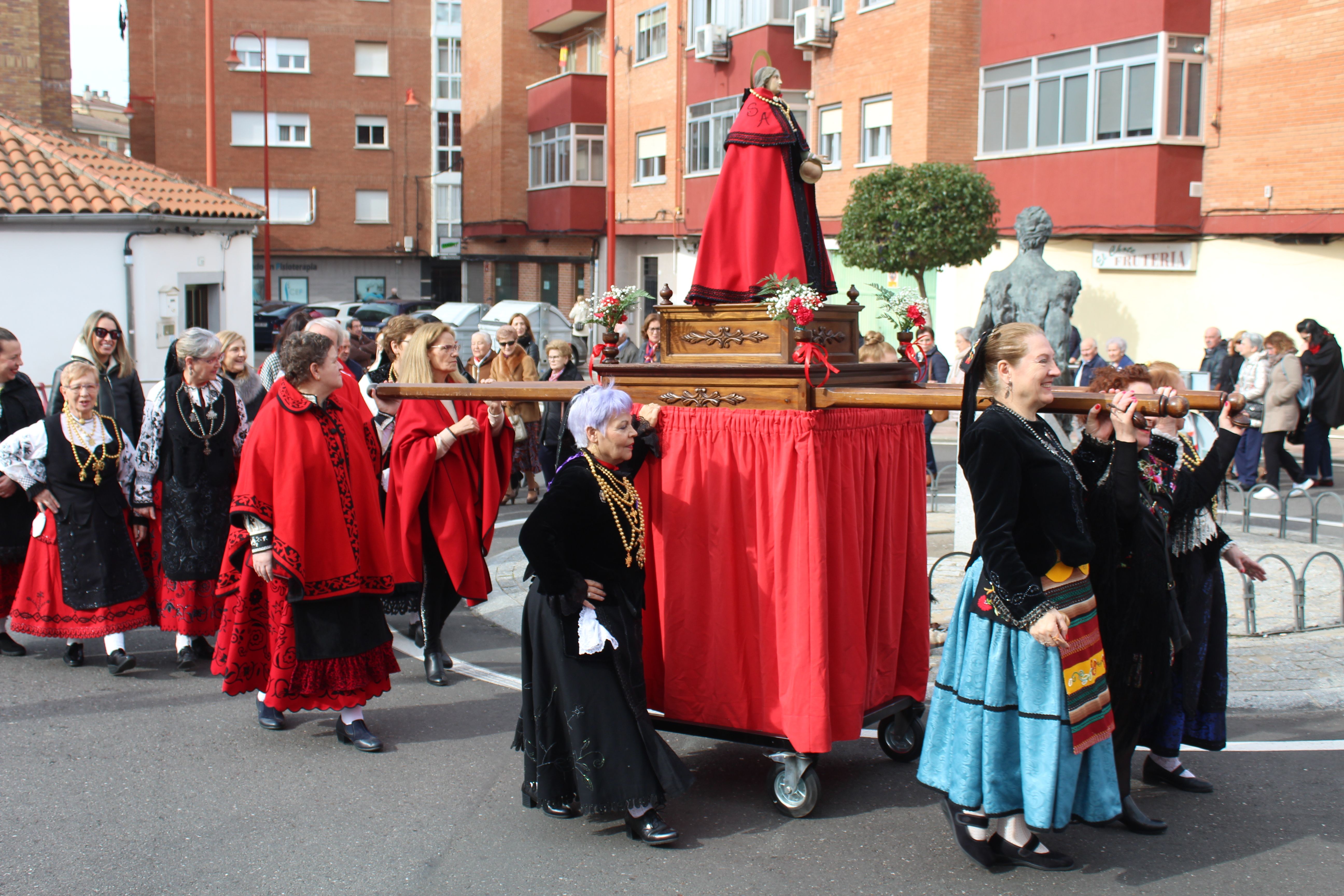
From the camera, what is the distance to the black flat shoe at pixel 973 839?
14.3 ft

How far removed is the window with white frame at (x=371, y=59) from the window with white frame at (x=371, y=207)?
4.52 m

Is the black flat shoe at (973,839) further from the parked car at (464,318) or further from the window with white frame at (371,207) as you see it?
the window with white frame at (371,207)

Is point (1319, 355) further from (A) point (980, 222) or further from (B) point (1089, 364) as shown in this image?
(A) point (980, 222)

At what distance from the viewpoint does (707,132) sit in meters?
31.0

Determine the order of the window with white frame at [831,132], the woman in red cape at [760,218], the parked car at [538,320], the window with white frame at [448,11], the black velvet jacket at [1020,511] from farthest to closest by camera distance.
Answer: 1. the window with white frame at [448,11]
2. the parked car at [538,320]
3. the window with white frame at [831,132]
4. the woman in red cape at [760,218]
5. the black velvet jacket at [1020,511]

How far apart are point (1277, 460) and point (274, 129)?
1669 inches

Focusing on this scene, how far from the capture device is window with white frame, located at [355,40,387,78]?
48.6 m

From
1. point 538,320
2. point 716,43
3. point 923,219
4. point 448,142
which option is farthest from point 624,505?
point 448,142

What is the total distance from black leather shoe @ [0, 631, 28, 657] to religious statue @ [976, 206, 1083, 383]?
697 centimetres

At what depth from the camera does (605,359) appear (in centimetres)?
559

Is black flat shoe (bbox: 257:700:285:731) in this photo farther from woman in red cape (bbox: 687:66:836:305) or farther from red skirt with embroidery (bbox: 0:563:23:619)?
woman in red cape (bbox: 687:66:836:305)

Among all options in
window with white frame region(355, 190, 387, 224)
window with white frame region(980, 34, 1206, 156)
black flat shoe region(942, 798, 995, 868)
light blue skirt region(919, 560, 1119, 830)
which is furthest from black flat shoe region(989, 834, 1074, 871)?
window with white frame region(355, 190, 387, 224)

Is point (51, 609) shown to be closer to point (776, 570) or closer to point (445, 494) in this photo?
point (445, 494)

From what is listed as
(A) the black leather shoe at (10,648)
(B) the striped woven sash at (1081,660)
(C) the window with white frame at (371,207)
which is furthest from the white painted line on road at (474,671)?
(C) the window with white frame at (371,207)
